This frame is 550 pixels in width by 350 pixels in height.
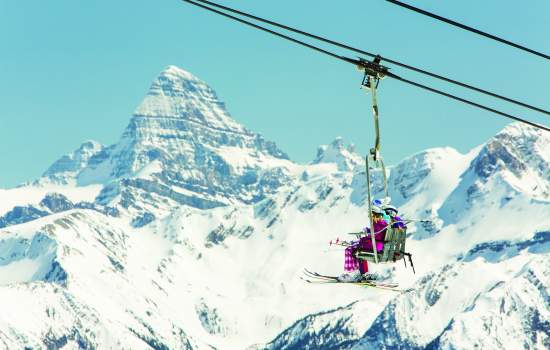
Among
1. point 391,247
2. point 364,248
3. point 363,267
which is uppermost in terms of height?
point 363,267

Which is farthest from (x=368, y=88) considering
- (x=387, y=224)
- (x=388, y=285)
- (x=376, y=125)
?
(x=388, y=285)

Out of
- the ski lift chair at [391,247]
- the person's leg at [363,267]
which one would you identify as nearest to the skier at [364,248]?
the person's leg at [363,267]

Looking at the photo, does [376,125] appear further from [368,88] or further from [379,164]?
[379,164]

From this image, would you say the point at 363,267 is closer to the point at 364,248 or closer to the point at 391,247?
the point at 364,248

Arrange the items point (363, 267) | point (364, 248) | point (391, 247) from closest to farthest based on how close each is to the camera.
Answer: point (391, 247) → point (364, 248) → point (363, 267)

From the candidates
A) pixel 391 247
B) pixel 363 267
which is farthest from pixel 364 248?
pixel 363 267

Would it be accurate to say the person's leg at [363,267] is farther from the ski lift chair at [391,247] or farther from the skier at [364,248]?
the ski lift chair at [391,247]

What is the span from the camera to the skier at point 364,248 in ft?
134

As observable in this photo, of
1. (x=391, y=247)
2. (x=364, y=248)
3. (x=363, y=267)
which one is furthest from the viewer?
(x=363, y=267)

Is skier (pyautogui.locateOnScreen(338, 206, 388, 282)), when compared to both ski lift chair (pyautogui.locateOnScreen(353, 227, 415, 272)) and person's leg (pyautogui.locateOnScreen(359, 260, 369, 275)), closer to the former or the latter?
person's leg (pyautogui.locateOnScreen(359, 260, 369, 275))

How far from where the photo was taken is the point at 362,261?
4438 centimetres

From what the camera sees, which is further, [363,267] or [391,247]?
[363,267]

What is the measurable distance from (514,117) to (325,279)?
13538mm

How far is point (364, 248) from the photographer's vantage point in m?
42.1
